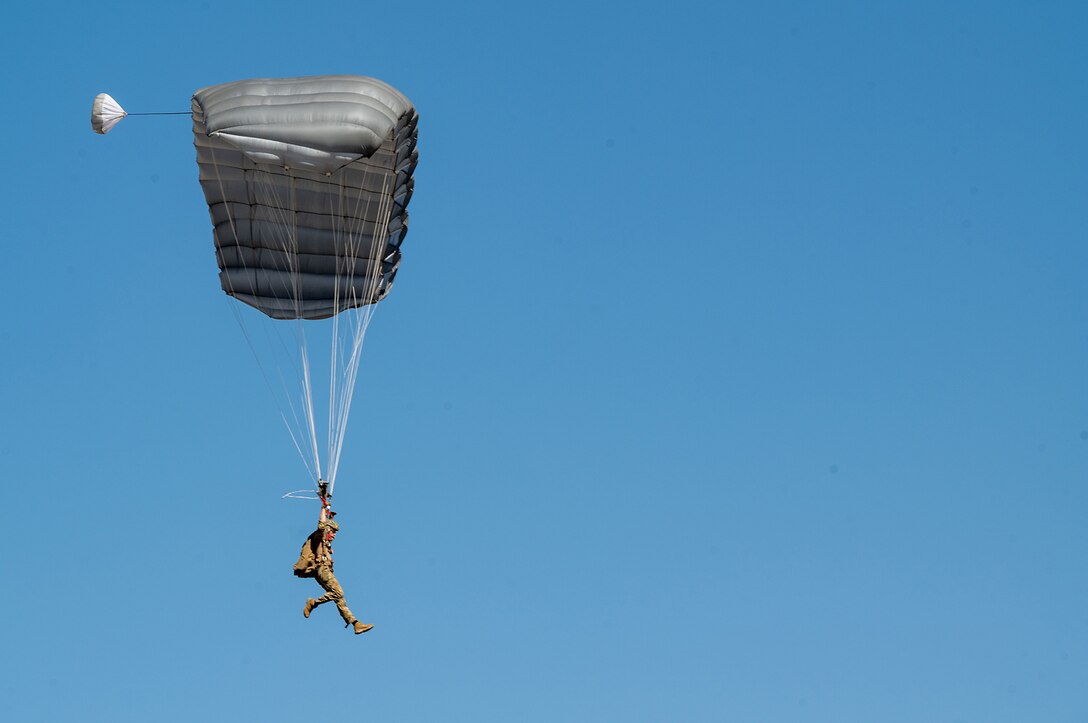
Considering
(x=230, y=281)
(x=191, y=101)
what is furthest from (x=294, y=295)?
(x=191, y=101)

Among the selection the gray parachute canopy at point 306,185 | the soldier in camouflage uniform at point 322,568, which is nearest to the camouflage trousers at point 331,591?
the soldier in camouflage uniform at point 322,568

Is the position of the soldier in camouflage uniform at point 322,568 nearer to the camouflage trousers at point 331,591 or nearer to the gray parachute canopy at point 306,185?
the camouflage trousers at point 331,591

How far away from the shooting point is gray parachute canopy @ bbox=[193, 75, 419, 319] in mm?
35875

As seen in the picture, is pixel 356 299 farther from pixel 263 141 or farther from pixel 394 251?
pixel 263 141

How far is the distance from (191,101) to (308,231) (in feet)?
10.8

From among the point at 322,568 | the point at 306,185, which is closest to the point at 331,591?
the point at 322,568

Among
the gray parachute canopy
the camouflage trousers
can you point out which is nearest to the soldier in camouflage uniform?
the camouflage trousers

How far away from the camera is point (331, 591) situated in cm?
3644

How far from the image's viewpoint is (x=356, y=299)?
130ft

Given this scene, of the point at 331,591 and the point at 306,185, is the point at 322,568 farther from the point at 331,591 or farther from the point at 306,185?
the point at 306,185

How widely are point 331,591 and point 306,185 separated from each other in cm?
661

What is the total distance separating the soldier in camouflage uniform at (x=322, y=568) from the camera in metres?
36.3

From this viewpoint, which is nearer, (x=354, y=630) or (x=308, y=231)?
(x=354, y=630)

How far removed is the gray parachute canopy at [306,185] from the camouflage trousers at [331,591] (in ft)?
15.2
